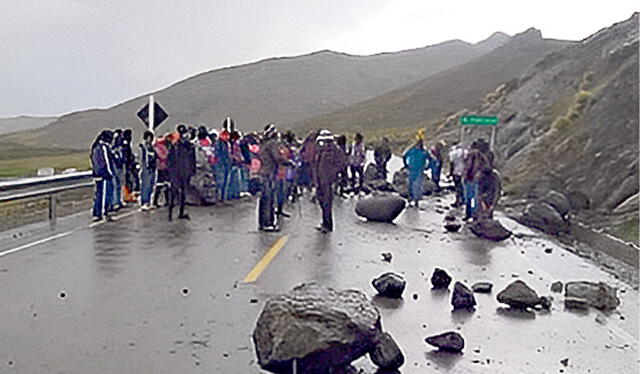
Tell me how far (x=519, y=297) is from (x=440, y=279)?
55.0 inches

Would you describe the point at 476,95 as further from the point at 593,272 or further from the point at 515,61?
the point at 593,272

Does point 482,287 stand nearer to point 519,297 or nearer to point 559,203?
point 519,297

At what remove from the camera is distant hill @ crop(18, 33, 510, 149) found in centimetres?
14588

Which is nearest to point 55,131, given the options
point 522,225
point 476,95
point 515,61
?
point 476,95

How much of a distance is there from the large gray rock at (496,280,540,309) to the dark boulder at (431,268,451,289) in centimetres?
100

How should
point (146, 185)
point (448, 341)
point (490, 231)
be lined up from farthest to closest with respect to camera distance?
point (146, 185) < point (490, 231) < point (448, 341)

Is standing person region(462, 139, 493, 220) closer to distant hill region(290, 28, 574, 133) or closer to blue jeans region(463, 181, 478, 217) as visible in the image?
blue jeans region(463, 181, 478, 217)

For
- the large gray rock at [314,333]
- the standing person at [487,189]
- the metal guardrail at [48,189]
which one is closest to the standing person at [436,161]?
the standing person at [487,189]

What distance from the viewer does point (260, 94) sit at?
169 meters

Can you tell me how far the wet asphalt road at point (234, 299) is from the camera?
8781 millimetres

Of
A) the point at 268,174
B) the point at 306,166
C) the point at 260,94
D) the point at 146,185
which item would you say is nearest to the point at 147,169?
the point at 146,185

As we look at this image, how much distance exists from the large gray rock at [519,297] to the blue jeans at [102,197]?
1074 centimetres

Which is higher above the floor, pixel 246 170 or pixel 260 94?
pixel 260 94

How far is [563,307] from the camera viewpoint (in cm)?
1211
